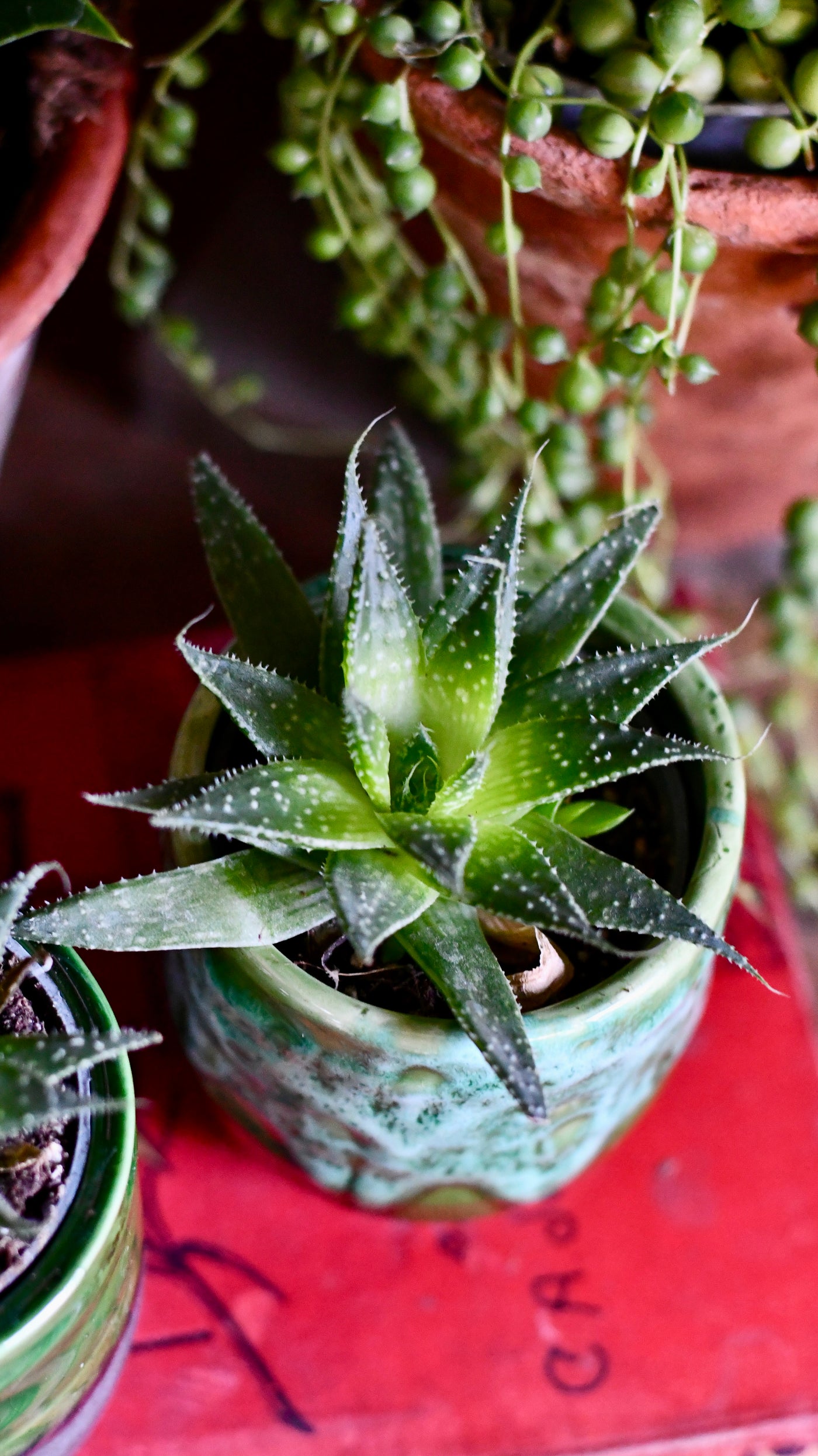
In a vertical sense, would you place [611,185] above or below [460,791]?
above

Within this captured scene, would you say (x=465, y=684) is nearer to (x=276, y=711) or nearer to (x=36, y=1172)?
(x=276, y=711)

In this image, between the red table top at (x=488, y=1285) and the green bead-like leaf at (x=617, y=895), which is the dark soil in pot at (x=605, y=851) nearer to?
the green bead-like leaf at (x=617, y=895)

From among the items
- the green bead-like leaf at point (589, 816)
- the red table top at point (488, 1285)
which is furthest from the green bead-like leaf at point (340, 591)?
the red table top at point (488, 1285)

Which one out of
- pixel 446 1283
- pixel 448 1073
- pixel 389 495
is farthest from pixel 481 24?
pixel 446 1283

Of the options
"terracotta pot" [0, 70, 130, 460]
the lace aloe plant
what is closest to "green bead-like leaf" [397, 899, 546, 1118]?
the lace aloe plant

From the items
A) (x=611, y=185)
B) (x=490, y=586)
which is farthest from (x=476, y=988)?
(x=611, y=185)

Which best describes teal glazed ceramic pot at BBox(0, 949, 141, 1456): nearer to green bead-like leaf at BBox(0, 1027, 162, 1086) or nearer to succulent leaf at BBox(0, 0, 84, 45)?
green bead-like leaf at BBox(0, 1027, 162, 1086)

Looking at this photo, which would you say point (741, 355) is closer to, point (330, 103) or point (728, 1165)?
point (330, 103)
